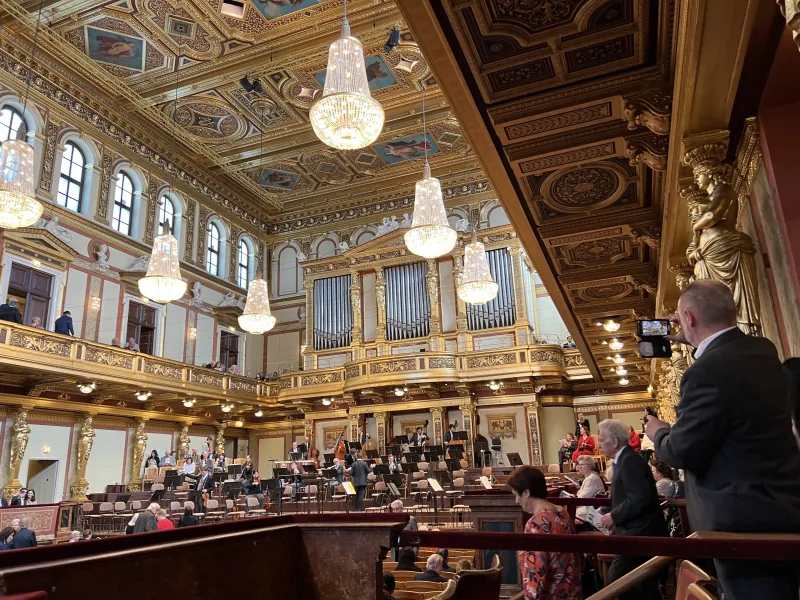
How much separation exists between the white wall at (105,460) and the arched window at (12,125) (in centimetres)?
797

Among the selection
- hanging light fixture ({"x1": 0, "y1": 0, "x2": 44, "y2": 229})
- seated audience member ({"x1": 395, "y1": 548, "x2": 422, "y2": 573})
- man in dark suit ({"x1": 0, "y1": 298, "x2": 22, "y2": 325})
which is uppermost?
hanging light fixture ({"x1": 0, "y1": 0, "x2": 44, "y2": 229})

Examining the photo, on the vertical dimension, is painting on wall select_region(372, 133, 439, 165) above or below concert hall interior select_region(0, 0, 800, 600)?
above

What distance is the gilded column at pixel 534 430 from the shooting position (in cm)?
1802

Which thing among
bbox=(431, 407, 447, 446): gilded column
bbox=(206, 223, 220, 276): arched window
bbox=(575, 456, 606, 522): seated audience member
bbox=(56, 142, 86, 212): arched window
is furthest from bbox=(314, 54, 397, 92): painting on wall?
bbox=(575, 456, 606, 522): seated audience member

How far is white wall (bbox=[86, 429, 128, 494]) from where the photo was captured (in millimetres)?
15859

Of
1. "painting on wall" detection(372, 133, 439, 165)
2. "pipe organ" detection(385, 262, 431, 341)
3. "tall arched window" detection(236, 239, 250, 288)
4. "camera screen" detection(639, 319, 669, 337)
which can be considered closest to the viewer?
"camera screen" detection(639, 319, 669, 337)

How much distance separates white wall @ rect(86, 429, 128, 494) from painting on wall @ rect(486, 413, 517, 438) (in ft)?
36.3

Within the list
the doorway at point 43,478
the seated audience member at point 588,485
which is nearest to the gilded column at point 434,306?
the doorway at point 43,478

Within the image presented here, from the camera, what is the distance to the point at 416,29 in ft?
12.6

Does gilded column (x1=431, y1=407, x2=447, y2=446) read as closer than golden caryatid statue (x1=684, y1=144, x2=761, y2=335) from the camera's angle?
No

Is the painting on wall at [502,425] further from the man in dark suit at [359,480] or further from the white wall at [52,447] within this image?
the white wall at [52,447]

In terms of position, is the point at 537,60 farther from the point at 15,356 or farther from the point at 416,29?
the point at 15,356

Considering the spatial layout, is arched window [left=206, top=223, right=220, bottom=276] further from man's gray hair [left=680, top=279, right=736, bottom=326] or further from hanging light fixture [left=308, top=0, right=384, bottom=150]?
man's gray hair [left=680, top=279, right=736, bottom=326]

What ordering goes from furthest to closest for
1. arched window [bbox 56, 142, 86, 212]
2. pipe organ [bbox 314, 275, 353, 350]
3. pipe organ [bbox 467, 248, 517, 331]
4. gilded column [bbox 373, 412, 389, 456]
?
pipe organ [bbox 314, 275, 353, 350]
gilded column [bbox 373, 412, 389, 456]
pipe organ [bbox 467, 248, 517, 331]
arched window [bbox 56, 142, 86, 212]
